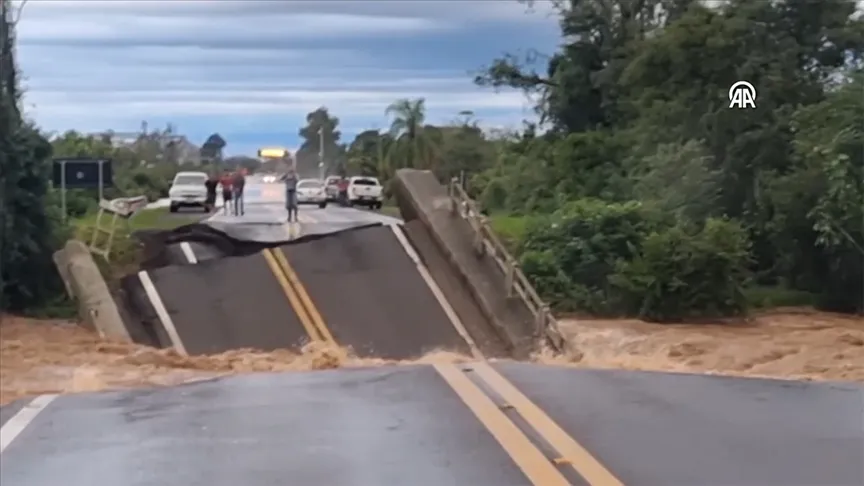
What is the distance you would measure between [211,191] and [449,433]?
2489cm

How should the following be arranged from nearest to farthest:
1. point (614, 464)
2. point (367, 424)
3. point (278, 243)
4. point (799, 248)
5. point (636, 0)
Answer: point (614, 464) < point (367, 424) < point (799, 248) < point (636, 0) < point (278, 243)

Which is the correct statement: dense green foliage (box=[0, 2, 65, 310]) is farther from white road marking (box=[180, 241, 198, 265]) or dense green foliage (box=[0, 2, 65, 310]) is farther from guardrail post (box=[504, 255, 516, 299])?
guardrail post (box=[504, 255, 516, 299])

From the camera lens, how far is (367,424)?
1046cm

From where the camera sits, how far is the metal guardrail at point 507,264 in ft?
70.7

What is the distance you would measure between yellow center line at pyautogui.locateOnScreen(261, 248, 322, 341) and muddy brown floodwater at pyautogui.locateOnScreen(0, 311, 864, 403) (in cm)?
78

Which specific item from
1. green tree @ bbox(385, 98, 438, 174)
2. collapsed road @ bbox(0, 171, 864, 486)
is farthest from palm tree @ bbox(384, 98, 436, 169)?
collapsed road @ bbox(0, 171, 864, 486)

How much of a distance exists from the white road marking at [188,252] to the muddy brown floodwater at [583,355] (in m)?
2.90

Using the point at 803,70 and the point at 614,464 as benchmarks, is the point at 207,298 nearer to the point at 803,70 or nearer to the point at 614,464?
the point at 803,70

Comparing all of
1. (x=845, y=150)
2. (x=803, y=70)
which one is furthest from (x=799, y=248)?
(x=803, y=70)

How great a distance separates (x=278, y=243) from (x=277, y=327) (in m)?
3.84

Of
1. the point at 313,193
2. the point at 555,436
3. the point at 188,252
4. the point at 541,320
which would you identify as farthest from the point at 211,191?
the point at 555,436

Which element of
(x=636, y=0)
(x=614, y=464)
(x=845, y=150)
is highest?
(x=636, y=0)

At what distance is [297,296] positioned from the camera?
76.4 feet

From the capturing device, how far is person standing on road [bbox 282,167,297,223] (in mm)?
30547
